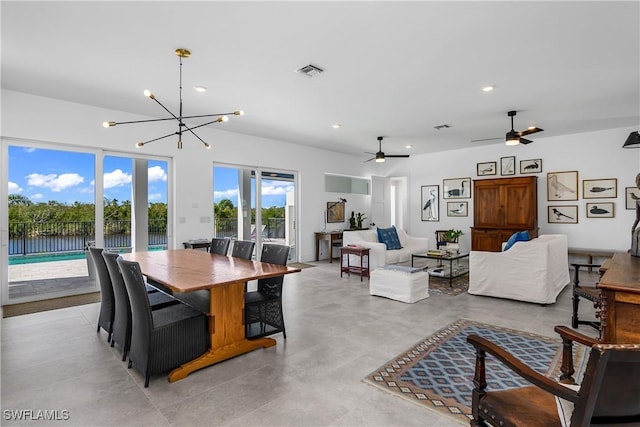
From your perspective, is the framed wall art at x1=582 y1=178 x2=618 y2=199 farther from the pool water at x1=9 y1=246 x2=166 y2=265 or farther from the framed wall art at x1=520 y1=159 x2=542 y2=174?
the pool water at x1=9 y1=246 x2=166 y2=265

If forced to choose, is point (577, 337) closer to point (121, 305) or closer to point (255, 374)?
point (255, 374)

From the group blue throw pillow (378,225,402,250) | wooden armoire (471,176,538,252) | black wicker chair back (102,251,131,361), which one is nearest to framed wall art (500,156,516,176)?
wooden armoire (471,176,538,252)

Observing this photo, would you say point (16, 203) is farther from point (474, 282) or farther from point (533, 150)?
point (533, 150)

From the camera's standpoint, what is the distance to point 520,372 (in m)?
1.27

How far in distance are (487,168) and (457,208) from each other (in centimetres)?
124

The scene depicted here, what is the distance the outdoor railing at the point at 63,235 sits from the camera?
4613 millimetres

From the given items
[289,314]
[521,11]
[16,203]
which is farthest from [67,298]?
[521,11]

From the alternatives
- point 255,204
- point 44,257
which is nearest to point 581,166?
point 255,204

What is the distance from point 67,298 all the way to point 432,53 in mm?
5727

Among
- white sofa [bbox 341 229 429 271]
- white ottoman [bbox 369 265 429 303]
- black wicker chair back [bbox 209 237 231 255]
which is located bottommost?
white ottoman [bbox 369 265 429 303]

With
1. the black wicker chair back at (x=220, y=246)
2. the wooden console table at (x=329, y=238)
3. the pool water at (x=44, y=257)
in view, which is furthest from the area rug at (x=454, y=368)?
the pool water at (x=44, y=257)

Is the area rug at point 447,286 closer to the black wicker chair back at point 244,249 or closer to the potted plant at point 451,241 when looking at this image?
the potted plant at point 451,241

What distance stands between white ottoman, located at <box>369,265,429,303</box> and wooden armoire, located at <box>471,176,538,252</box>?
3614 millimetres

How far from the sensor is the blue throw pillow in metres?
6.96
